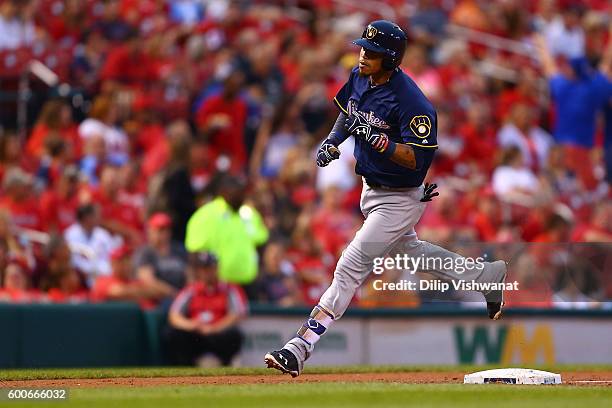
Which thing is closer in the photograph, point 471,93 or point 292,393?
point 292,393

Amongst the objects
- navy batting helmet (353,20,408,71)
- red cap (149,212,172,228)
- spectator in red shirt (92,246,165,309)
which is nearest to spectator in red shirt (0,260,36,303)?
spectator in red shirt (92,246,165,309)

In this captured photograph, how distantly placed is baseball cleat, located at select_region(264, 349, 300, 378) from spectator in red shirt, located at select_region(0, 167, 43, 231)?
5356mm

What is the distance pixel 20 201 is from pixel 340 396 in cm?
651

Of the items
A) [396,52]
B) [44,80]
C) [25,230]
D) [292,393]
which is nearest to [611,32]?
[44,80]

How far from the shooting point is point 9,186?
13.6 metres

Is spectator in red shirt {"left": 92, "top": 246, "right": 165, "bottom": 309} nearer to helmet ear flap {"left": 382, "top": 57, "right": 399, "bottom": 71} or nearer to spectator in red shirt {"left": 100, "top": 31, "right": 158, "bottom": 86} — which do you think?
spectator in red shirt {"left": 100, "top": 31, "right": 158, "bottom": 86}

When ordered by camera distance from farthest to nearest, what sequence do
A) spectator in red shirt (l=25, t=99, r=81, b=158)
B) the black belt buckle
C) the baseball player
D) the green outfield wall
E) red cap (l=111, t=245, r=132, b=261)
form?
spectator in red shirt (l=25, t=99, r=81, b=158) → red cap (l=111, t=245, r=132, b=261) → the green outfield wall → the black belt buckle → the baseball player

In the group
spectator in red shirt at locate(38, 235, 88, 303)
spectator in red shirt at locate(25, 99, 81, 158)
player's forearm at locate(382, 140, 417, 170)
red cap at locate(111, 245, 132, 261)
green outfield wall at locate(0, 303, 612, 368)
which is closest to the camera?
player's forearm at locate(382, 140, 417, 170)

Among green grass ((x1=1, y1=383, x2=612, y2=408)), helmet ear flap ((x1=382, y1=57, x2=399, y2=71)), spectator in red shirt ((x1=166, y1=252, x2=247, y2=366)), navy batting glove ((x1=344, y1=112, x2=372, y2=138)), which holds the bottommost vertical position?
green grass ((x1=1, y1=383, x2=612, y2=408))

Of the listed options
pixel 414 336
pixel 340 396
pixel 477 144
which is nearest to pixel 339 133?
pixel 340 396

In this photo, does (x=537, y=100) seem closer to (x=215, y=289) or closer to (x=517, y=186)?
(x=517, y=186)

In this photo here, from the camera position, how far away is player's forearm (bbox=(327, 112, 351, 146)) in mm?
9570

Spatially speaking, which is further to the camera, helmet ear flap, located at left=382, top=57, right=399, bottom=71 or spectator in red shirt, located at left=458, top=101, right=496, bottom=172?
spectator in red shirt, located at left=458, top=101, right=496, bottom=172

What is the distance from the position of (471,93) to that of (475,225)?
143 inches
